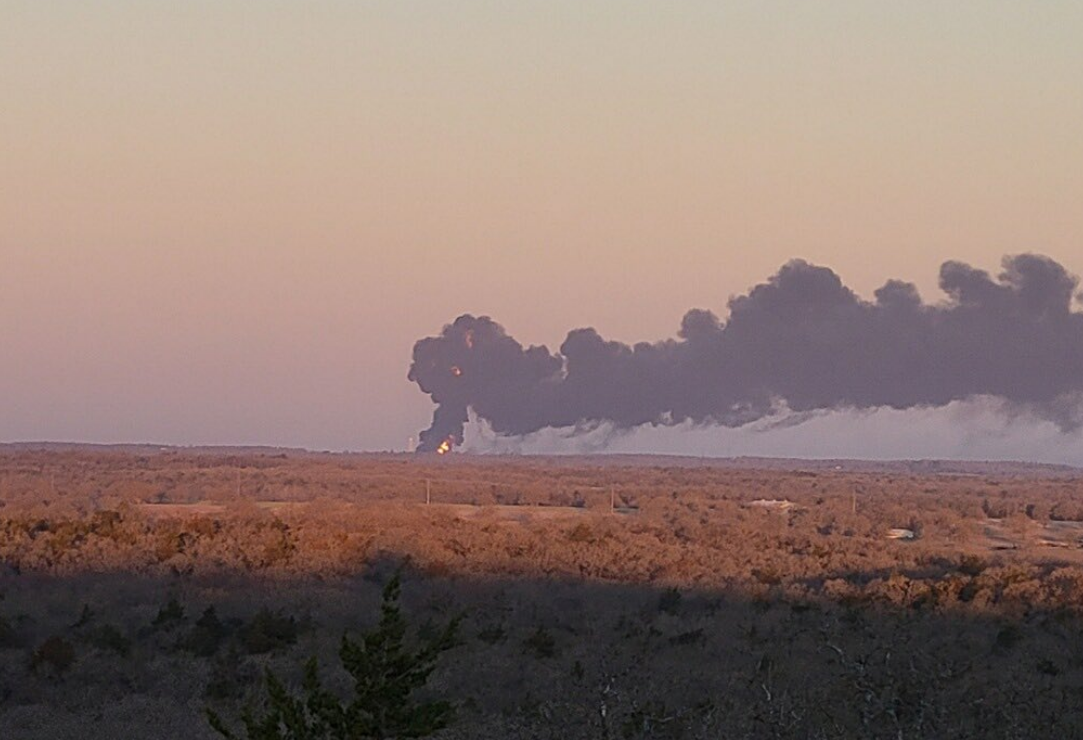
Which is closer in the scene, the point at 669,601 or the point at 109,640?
the point at 109,640

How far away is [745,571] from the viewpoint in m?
32.5

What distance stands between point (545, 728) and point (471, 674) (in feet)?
23.4

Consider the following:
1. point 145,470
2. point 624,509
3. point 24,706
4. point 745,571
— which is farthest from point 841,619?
point 145,470

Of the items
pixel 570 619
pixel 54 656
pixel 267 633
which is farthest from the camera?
pixel 570 619

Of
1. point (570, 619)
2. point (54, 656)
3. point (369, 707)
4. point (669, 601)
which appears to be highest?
point (369, 707)

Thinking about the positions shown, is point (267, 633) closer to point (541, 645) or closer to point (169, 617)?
point (169, 617)

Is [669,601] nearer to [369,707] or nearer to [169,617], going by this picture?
[169,617]

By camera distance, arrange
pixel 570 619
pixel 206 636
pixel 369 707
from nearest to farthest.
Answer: pixel 369 707 → pixel 206 636 → pixel 570 619

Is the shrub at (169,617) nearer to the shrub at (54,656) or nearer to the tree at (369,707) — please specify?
the shrub at (54,656)

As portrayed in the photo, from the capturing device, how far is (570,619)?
2544cm

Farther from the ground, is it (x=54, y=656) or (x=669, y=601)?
(x=669, y=601)

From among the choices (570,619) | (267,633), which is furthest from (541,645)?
(570,619)

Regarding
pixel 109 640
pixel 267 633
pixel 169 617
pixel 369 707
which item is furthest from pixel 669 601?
pixel 369 707


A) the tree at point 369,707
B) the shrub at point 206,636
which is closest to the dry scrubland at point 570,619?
the shrub at point 206,636
